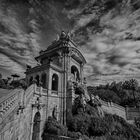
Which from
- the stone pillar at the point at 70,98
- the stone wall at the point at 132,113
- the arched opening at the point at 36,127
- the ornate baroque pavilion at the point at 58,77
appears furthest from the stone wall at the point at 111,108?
the arched opening at the point at 36,127

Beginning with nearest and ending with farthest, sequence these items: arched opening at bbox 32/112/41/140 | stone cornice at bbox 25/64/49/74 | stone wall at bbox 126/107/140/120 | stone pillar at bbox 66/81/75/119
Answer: arched opening at bbox 32/112/41/140
stone pillar at bbox 66/81/75/119
stone cornice at bbox 25/64/49/74
stone wall at bbox 126/107/140/120

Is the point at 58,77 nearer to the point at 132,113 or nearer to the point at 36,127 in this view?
the point at 36,127

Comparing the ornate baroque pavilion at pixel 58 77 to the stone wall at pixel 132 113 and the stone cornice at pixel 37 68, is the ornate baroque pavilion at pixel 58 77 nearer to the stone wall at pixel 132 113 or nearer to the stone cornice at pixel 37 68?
the stone cornice at pixel 37 68

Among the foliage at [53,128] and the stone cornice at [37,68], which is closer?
the foliage at [53,128]

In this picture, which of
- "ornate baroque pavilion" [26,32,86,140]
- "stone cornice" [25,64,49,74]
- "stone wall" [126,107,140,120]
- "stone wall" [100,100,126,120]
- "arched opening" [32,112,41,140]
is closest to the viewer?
"arched opening" [32,112,41,140]

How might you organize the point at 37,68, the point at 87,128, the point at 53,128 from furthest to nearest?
the point at 37,68, the point at 87,128, the point at 53,128

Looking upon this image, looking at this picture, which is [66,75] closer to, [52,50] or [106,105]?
[52,50]

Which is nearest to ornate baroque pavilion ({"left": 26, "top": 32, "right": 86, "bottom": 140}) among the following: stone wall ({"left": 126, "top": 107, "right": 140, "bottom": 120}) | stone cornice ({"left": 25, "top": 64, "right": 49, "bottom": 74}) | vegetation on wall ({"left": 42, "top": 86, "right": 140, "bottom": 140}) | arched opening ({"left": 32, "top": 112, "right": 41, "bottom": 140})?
stone cornice ({"left": 25, "top": 64, "right": 49, "bottom": 74})

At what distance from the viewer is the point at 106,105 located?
80.7ft

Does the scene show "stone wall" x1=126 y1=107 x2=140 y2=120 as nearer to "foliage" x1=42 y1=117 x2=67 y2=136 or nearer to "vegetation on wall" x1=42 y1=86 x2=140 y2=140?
"vegetation on wall" x1=42 y1=86 x2=140 y2=140

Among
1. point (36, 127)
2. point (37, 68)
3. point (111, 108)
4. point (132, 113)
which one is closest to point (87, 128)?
point (36, 127)

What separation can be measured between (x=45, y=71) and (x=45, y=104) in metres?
5.68

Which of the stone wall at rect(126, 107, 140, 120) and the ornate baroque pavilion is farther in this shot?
the stone wall at rect(126, 107, 140, 120)

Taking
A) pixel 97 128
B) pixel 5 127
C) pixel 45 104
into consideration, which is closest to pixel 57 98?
pixel 45 104
